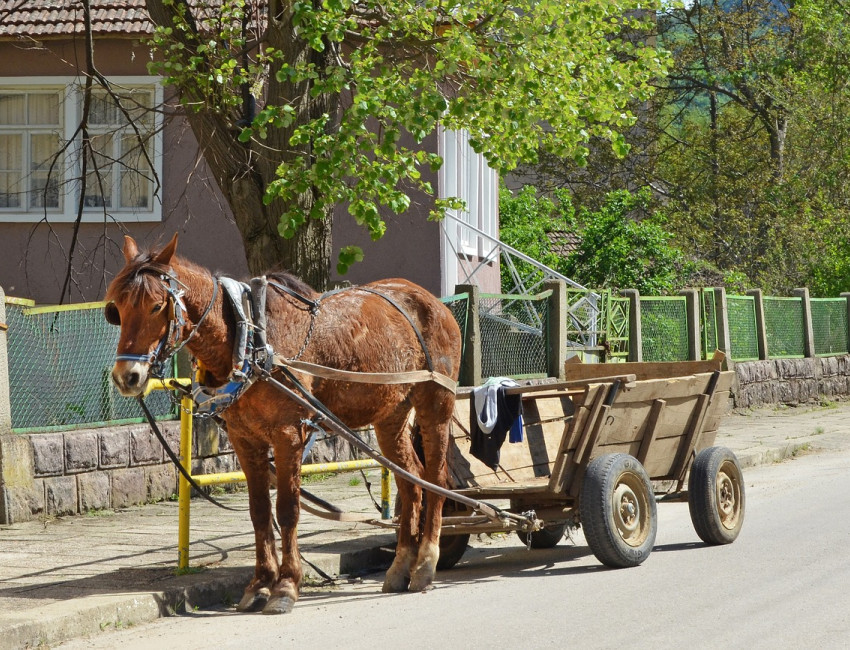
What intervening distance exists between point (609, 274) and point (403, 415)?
1783 cm

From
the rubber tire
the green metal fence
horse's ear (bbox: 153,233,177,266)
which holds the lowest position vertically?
the rubber tire

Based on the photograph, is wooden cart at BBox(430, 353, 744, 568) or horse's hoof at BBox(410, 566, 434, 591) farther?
wooden cart at BBox(430, 353, 744, 568)

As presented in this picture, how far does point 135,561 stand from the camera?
8.37 metres

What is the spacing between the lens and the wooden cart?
26.7 ft

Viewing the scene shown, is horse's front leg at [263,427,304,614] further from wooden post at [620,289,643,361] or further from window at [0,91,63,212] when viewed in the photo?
window at [0,91,63,212]

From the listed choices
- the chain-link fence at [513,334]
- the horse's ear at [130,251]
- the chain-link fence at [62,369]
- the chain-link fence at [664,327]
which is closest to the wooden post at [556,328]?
the chain-link fence at [513,334]

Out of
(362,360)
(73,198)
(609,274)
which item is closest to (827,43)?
(609,274)

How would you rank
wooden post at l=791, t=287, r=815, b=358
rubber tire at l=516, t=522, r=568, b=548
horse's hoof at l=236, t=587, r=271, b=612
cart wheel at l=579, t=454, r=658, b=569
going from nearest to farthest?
horse's hoof at l=236, t=587, r=271, b=612
cart wheel at l=579, t=454, r=658, b=569
rubber tire at l=516, t=522, r=568, b=548
wooden post at l=791, t=287, r=815, b=358

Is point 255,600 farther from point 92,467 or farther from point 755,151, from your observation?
point 755,151

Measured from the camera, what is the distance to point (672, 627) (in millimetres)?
6352

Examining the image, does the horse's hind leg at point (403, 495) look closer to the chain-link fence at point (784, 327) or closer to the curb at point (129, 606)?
the curb at point (129, 606)

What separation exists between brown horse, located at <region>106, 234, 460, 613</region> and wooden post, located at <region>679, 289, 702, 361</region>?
13425 millimetres

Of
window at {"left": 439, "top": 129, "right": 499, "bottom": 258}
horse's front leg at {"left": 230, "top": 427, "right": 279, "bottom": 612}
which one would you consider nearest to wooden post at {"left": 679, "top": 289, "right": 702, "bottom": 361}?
window at {"left": 439, "top": 129, "right": 499, "bottom": 258}

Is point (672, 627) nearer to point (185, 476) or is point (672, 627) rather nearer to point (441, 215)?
point (185, 476)
